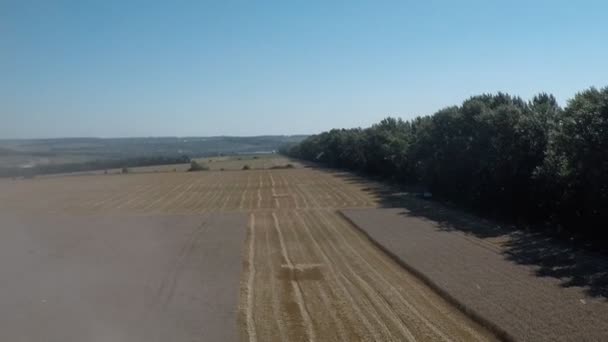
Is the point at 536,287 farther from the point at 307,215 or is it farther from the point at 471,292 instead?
the point at 307,215

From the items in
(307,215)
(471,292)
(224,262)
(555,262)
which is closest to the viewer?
(471,292)

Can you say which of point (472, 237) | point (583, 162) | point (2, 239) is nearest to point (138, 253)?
point (2, 239)

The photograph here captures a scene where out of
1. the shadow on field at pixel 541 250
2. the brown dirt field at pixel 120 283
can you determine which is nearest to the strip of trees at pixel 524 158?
the shadow on field at pixel 541 250

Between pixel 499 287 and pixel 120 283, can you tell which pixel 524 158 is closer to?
pixel 499 287

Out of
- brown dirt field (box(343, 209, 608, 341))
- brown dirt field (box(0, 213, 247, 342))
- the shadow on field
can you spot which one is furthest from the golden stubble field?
the shadow on field

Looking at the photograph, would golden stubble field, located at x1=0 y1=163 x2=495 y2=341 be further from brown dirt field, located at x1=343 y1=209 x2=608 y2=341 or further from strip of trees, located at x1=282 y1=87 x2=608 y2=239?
strip of trees, located at x1=282 y1=87 x2=608 y2=239

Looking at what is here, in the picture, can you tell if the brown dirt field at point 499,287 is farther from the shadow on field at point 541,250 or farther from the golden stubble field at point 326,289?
the golden stubble field at point 326,289
